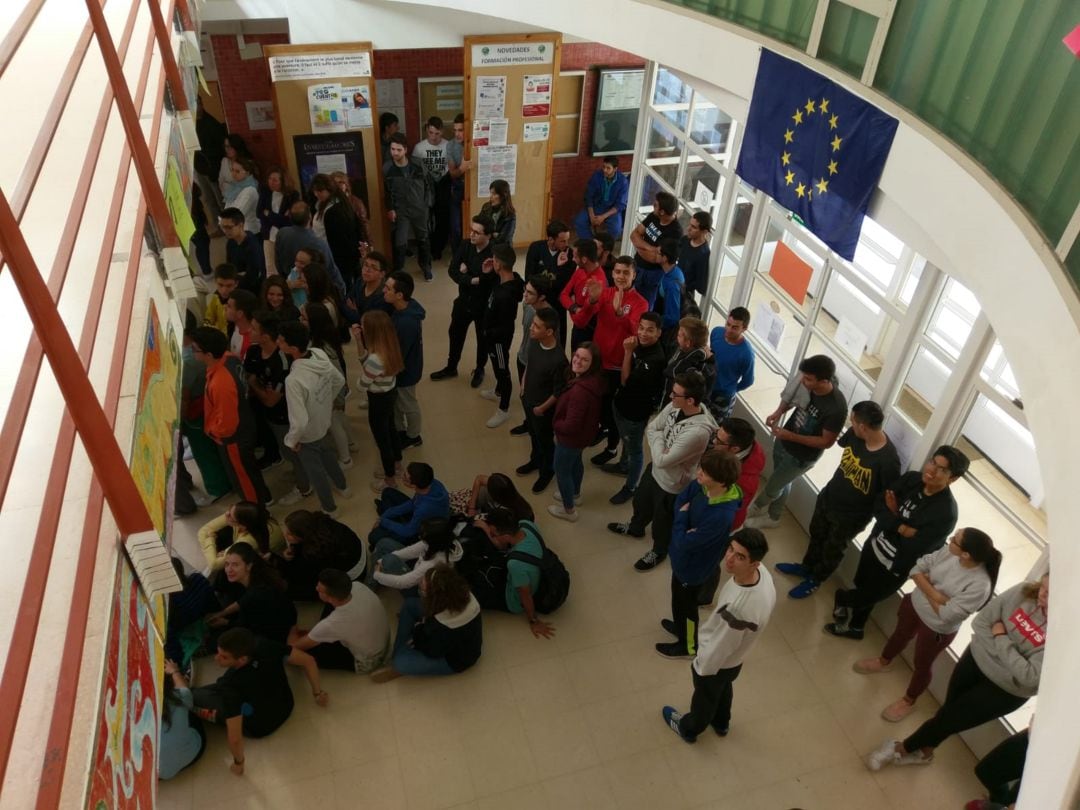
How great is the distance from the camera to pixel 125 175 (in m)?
2.66

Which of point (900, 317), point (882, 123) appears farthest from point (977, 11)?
point (900, 317)

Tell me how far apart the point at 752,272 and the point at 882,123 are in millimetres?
2462

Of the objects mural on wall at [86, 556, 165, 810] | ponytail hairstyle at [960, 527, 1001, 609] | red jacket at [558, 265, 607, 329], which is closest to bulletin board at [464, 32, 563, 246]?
red jacket at [558, 265, 607, 329]

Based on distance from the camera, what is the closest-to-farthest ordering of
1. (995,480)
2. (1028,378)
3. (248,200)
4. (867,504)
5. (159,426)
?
1. (159,426)
2. (1028,378)
3. (867,504)
4. (995,480)
5. (248,200)

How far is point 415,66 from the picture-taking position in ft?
30.0

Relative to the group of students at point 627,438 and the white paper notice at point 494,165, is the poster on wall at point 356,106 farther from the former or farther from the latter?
the group of students at point 627,438

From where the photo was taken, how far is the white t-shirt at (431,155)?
9.07 meters

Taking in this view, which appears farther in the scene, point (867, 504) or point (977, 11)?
point (867, 504)

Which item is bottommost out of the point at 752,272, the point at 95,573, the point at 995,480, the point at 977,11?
the point at 995,480

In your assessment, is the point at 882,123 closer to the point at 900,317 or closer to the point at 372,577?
the point at 900,317

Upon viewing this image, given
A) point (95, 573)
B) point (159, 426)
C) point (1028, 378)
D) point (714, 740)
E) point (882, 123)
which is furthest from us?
point (714, 740)

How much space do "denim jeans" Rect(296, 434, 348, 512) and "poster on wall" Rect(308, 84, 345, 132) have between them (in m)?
4.22

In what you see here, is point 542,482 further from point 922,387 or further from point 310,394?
point 922,387

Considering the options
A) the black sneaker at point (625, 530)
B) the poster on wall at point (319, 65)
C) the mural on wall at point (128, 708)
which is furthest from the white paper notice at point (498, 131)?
the mural on wall at point (128, 708)
